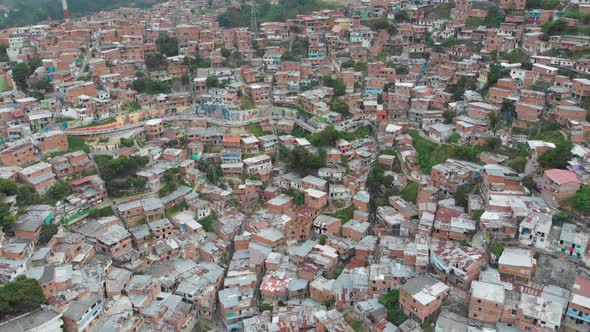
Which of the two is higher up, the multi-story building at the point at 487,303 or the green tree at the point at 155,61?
the green tree at the point at 155,61

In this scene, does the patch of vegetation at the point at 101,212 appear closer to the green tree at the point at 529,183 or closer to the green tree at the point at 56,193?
the green tree at the point at 56,193

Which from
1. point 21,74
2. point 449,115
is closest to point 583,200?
point 449,115

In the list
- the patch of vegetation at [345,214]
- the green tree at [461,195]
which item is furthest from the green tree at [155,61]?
the green tree at [461,195]

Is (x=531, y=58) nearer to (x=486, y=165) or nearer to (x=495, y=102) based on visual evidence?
(x=495, y=102)

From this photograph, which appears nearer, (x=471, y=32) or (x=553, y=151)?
(x=553, y=151)

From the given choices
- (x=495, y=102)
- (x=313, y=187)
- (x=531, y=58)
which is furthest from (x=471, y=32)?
(x=313, y=187)

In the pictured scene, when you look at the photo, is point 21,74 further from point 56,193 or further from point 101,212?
point 101,212
